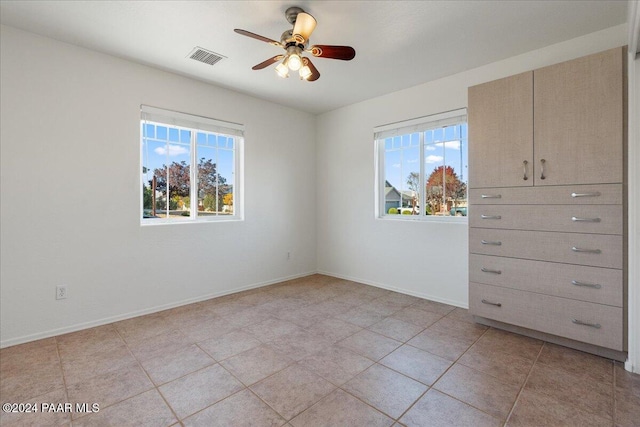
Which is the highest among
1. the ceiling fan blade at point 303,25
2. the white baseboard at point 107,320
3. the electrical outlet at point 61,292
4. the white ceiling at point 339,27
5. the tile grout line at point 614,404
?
the white ceiling at point 339,27

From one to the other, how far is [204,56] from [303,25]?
131cm

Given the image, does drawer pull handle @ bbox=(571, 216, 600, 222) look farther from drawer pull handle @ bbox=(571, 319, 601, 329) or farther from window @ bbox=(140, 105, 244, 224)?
window @ bbox=(140, 105, 244, 224)

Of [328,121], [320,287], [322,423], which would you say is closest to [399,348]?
[322,423]

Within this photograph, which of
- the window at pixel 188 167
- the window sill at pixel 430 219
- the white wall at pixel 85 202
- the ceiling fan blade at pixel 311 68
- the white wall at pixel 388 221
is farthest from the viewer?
the window sill at pixel 430 219

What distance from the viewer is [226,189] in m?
3.82

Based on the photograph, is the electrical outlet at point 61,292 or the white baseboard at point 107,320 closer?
the white baseboard at point 107,320

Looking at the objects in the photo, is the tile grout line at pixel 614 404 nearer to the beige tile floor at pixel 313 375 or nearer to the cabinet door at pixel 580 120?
the beige tile floor at pixel 313 375

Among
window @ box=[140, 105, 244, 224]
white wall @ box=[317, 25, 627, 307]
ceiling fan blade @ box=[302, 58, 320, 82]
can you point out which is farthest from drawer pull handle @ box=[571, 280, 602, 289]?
window @ box=[140, 105, 244, 224]

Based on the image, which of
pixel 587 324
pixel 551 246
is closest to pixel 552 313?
pixel 587 324

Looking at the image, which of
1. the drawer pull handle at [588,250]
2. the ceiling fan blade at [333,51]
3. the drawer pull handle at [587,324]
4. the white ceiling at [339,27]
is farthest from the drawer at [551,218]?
the ceiling fan blade at [333,51]

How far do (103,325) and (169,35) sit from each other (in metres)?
2.63

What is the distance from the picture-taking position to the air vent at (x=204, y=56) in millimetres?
2719

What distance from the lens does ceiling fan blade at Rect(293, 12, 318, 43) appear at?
1.94 meters

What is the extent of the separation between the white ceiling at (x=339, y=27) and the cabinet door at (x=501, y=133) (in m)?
0.43
